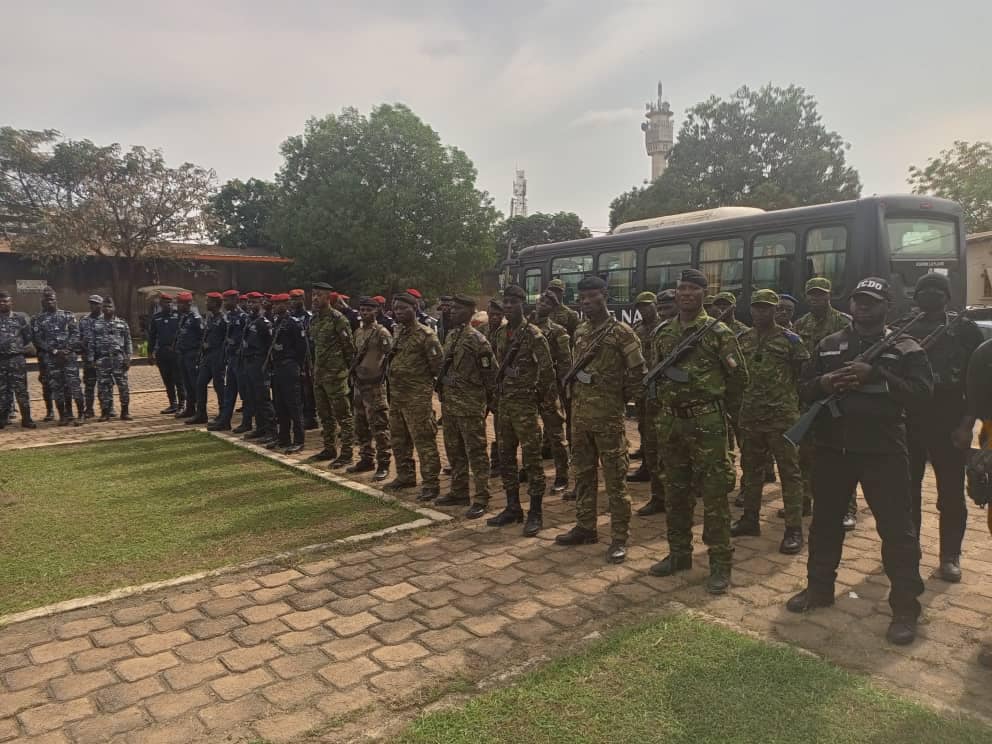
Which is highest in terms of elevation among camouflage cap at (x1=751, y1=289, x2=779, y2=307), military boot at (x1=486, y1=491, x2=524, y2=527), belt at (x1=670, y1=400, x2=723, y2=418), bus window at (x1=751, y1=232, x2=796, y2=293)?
bus window at (x1=751, y1=232, x2=796, y2=293)

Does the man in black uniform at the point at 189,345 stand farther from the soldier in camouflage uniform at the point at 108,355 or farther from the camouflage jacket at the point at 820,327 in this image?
the camouflage jacket at the point at 820,327

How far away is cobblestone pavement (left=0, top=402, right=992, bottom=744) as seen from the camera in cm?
296

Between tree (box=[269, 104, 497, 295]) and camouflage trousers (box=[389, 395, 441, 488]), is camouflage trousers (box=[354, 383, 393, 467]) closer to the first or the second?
camouflage trousers (box=[389, 395, 441, 488])

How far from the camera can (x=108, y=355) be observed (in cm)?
1108

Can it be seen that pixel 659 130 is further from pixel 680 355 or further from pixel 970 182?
pixel 680 355

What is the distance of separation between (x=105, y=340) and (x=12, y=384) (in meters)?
1.41

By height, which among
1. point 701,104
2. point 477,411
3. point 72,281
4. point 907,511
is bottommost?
point 907,511

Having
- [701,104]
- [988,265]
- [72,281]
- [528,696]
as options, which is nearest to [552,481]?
[528,696]

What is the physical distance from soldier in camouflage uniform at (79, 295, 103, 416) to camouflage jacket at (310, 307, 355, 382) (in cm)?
521

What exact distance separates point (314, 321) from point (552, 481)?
335 cm

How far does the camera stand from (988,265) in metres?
19.7

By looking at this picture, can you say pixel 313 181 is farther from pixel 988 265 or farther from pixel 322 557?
pixel 322 557

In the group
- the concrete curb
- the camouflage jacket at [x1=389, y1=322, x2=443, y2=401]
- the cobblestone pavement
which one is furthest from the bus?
the concrete curb

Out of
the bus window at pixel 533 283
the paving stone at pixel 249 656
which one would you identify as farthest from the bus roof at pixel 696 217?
the paving stone at pixel 249 656
